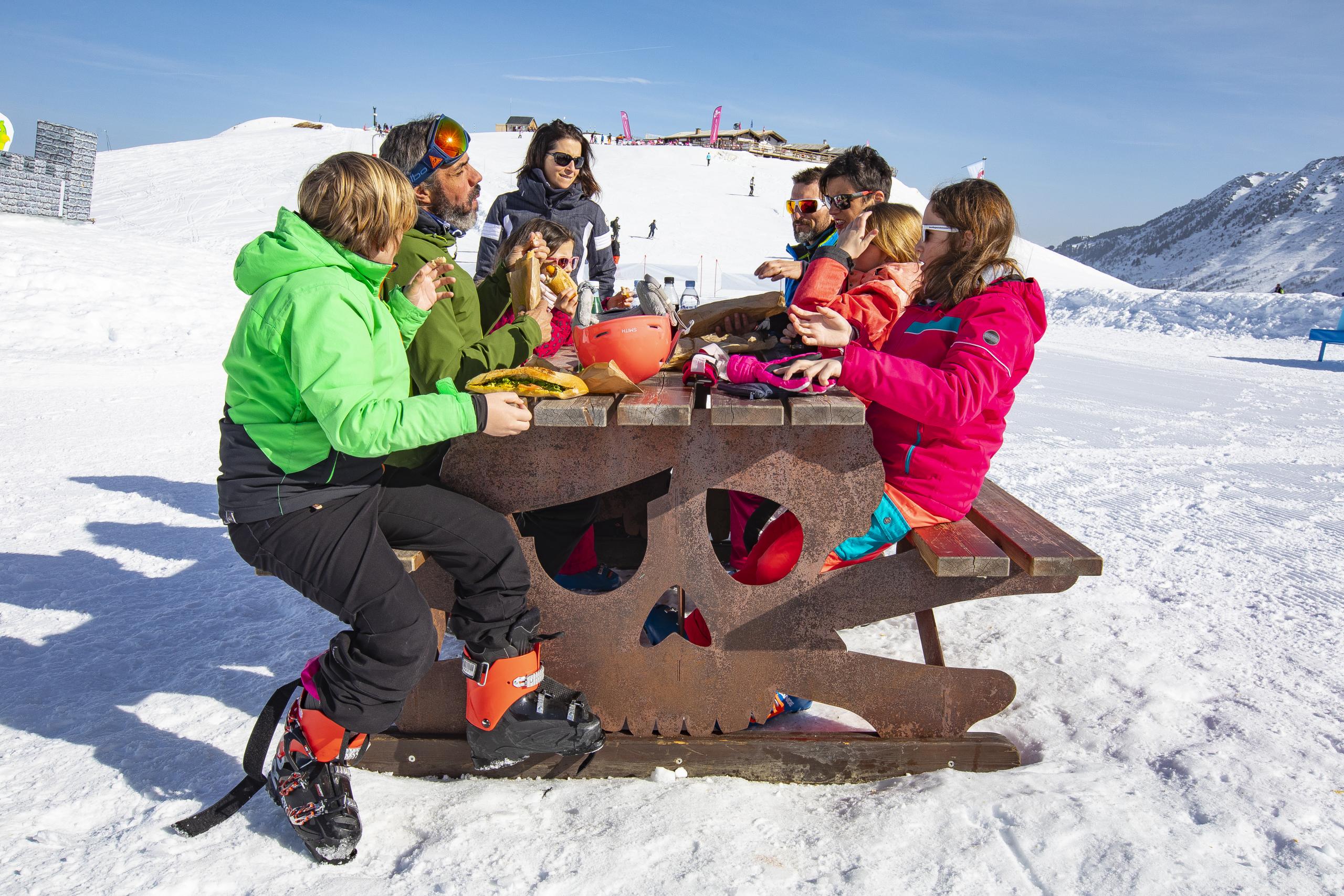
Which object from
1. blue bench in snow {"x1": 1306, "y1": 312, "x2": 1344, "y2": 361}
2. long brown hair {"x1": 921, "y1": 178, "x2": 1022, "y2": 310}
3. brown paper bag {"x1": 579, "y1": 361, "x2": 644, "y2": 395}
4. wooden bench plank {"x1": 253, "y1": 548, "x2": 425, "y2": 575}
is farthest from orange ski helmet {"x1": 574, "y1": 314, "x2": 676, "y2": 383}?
blue bench in snow {"x1": 1306, "y1": 312, "x2": 1344, "y2": 361}

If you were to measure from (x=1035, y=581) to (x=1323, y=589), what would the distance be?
2354 mm

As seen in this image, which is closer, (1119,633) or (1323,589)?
(1119,633)

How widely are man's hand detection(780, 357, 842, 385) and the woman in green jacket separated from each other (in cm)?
75

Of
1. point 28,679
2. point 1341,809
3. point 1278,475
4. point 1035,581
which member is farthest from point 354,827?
point 1278,475

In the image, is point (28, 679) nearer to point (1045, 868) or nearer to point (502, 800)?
point (502, 800)

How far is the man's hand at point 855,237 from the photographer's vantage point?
3197 millimetres

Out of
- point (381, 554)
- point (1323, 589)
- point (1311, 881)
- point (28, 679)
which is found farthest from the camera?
point (1323, 589)

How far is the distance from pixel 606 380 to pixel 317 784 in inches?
50.0

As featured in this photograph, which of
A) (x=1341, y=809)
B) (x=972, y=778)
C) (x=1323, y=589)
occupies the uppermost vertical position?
(x=1323, y=589)

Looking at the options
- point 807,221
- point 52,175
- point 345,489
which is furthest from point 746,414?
point 52,175

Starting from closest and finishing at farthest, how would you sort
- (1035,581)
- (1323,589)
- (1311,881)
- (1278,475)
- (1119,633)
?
(1311,881) → (1035,581) → (1119,633) → (1323,589) → (1278,475)

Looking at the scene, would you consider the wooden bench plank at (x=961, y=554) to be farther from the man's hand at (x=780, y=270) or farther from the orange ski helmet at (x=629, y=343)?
the man's hand at (x=780, y=270)

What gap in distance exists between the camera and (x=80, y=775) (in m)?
2.41

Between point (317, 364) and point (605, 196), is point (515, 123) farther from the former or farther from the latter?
point (317, 364)
